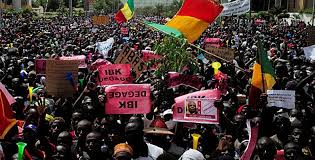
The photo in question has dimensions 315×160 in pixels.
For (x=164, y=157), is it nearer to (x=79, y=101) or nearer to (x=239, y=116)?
(x=239, y=116)

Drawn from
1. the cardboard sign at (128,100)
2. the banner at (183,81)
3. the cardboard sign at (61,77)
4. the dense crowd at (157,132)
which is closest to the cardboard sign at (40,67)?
the dense crowd at (157,132)

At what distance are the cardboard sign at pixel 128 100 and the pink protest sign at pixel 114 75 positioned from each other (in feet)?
6.01

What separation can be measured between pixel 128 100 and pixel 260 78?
1684 mm

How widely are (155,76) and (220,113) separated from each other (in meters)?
4.39

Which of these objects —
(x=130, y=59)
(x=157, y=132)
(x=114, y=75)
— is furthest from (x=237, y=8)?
(x=157, y=132)

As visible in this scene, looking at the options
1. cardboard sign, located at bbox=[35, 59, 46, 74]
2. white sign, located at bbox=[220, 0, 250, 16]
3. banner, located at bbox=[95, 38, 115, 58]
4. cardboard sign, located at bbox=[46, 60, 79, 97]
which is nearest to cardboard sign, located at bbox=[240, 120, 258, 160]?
cardboard sign, located at bbox=[46, 60, 79, 97]

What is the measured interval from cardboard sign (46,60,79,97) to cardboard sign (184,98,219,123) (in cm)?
231

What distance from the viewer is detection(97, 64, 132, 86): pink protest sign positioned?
8906mm

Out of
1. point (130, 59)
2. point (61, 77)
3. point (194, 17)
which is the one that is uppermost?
point (194, 17)

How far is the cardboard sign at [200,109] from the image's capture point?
6496 millimetres

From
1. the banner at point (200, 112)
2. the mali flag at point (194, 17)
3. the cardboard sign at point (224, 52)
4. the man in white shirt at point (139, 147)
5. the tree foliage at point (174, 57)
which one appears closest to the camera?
the man in white shirt at point (139, 147)

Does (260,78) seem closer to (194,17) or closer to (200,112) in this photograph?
(200,112)

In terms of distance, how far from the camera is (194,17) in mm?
10789

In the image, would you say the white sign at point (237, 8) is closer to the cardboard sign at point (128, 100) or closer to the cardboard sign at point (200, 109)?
the cardboard sign at point (128, 100)
